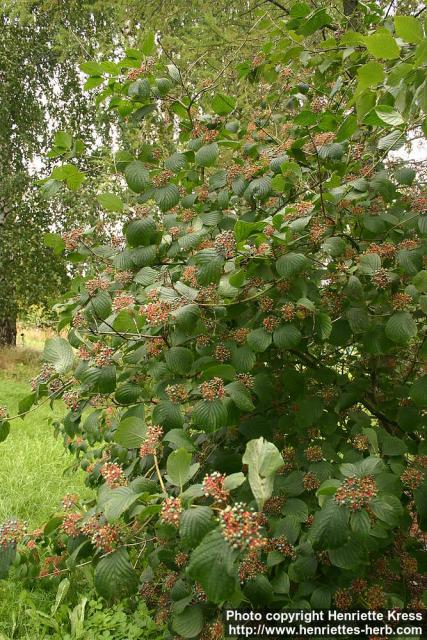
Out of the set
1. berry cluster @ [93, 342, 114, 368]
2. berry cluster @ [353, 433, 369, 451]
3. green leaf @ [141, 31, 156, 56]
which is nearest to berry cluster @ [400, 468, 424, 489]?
berry cluster @ [353, 433, 369, 451]

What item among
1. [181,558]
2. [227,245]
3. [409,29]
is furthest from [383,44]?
[181,558]

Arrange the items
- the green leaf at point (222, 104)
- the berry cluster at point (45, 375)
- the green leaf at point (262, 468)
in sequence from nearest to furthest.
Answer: the green leaf at point (262, 468) < the berry cluster at point (45, 375) < the green leaf at point (222, 104)

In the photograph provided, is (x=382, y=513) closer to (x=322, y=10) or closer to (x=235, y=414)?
(x=235, y=414)

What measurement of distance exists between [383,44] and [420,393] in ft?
2.63

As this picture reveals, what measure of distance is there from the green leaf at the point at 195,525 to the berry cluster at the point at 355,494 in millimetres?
270

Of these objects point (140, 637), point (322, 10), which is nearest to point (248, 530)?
point (322, 10)

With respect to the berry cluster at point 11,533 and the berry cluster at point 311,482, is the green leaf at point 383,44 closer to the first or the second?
the berry cluster at point 311,482

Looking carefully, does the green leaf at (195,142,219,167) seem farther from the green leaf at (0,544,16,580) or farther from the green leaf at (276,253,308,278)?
the green leaf at (0,544,16,580)

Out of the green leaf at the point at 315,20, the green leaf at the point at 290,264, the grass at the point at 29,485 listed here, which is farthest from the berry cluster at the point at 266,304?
the grass at the point at 29,485

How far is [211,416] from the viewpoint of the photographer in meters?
1.09

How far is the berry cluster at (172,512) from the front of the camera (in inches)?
31.5

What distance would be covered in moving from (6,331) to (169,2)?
7262mm

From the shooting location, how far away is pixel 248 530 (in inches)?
27.5

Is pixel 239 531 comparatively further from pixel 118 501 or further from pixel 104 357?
pixel 104 357
